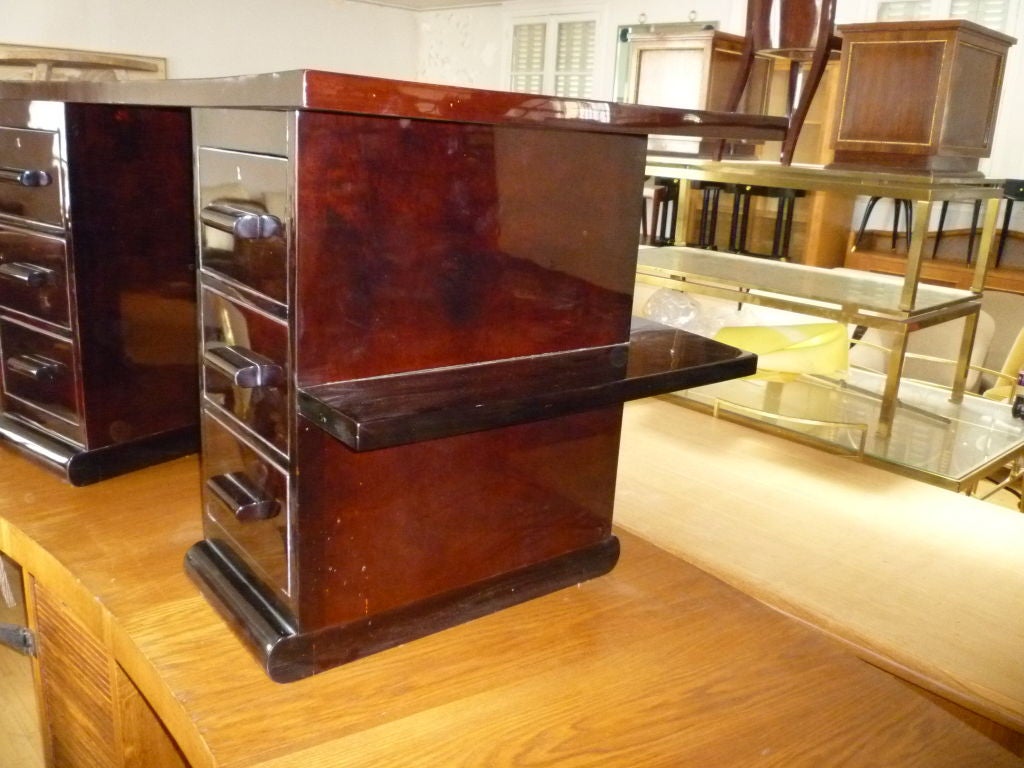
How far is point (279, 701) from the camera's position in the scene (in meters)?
0.64

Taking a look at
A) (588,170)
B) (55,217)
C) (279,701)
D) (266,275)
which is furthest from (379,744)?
(55,217)

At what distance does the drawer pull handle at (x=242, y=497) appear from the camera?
671mm

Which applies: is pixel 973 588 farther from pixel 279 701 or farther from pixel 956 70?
pixel 956 70

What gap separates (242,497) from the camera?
2.26ft

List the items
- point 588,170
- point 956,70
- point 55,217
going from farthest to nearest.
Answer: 1. point 956,70
2. point 55,217
3. point 588,170

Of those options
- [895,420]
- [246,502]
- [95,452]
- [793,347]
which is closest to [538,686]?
[246,502]

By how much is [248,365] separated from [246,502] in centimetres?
11

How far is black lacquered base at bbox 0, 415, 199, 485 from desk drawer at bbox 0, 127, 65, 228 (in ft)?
0.82

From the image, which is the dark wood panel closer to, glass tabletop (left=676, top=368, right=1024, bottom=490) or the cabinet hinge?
the cabinet hinge

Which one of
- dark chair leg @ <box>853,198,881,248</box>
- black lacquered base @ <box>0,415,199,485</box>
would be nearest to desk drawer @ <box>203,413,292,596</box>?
black lacquered base @ <box>0,415,199,485</box>

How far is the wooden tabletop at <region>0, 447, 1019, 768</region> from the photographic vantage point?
619 millimetres

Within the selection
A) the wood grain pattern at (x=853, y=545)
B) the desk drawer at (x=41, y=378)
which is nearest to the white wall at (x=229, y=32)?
the desk drawer at (x=41, y=378)

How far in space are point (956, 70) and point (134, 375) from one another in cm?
152

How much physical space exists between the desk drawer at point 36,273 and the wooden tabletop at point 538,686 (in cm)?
24
